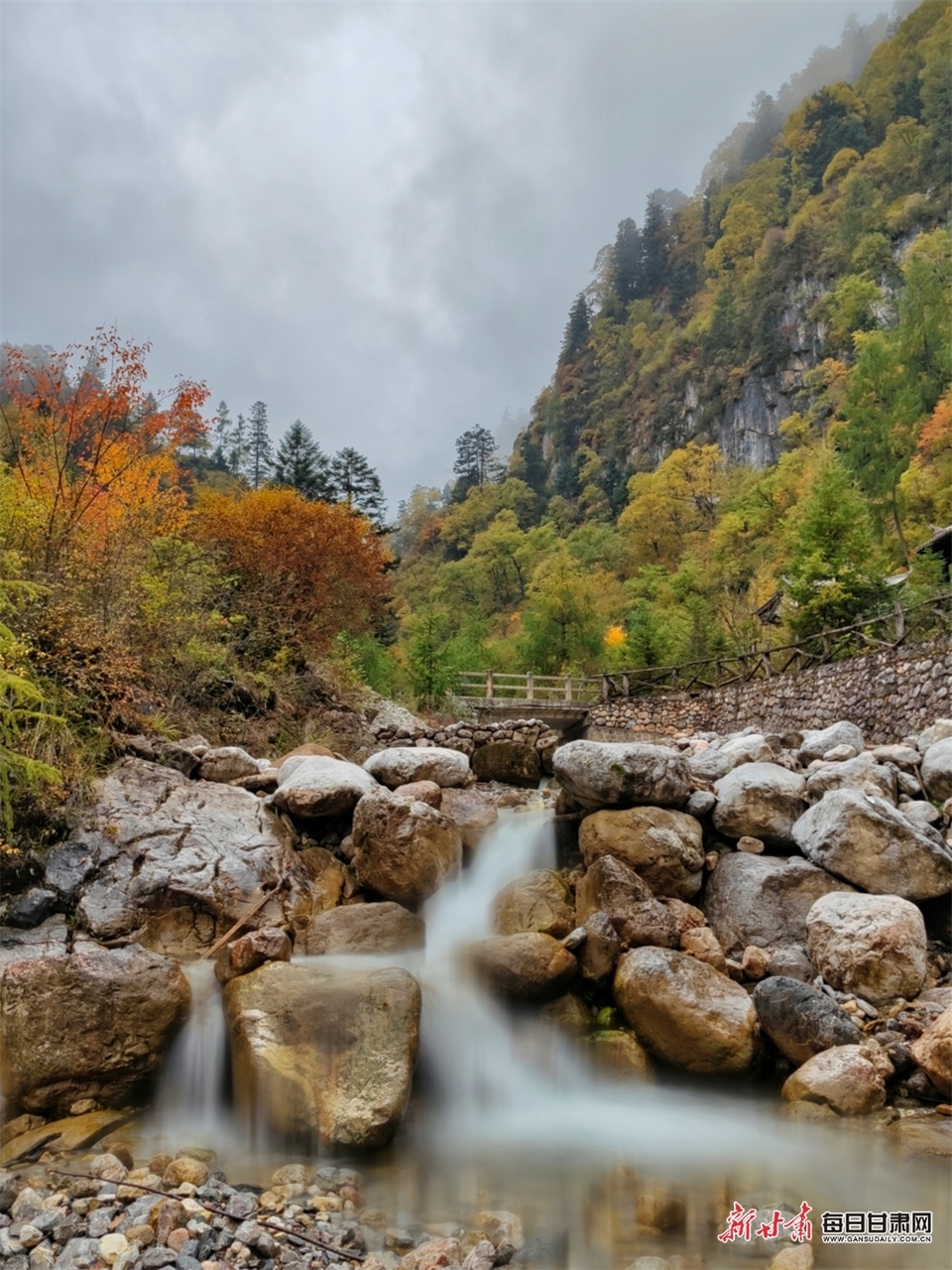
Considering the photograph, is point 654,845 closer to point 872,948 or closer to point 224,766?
point 872,948

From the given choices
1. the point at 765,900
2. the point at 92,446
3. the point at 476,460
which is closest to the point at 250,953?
the point at 765,900

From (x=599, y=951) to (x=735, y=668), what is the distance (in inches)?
649

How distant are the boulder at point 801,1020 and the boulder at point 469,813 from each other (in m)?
3.39

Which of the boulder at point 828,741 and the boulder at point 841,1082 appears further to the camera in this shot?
the boulder at point 828,741

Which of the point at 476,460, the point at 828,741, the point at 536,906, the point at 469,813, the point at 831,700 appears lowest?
the point at 536,906

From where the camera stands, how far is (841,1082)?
13.3ft

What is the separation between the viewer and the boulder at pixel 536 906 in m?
5.87

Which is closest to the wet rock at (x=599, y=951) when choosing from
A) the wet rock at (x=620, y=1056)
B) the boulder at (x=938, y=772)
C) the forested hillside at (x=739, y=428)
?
the wet rock at (x=620, y=1056)

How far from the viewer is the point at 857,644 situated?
45.6 ft

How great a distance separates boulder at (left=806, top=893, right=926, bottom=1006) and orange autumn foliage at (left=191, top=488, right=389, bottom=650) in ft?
34.2

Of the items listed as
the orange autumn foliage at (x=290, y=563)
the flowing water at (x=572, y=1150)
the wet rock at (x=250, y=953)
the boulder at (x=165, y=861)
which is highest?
the orange autumn foliage at (x=290, y=563)

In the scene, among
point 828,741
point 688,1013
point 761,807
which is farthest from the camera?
point 828,741

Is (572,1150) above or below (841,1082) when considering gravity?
below

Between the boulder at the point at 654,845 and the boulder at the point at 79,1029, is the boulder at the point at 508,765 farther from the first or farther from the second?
the boulder at the point at 79,1029
